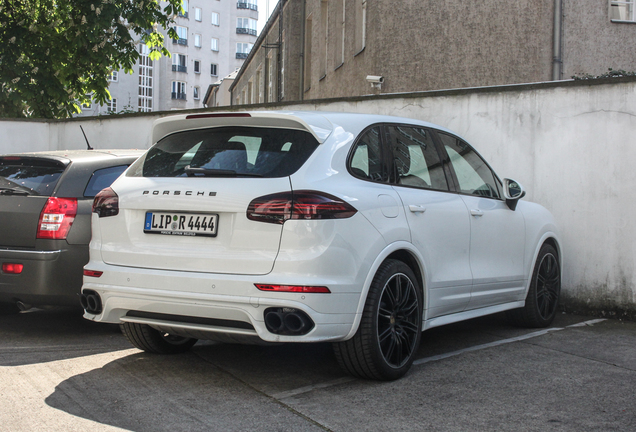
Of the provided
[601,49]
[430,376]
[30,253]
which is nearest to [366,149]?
[430,376]

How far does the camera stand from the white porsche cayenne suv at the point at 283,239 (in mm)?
4078

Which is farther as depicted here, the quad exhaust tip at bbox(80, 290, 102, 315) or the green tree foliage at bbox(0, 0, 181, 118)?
the green tree foliage at bbox(0, 0, 181, 118)

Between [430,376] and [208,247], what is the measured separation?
5.63 feet

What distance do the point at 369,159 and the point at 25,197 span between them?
2827 millimetres

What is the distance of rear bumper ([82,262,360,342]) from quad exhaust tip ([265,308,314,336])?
0.02m

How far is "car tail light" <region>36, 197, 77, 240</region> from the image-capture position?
18.6 ft

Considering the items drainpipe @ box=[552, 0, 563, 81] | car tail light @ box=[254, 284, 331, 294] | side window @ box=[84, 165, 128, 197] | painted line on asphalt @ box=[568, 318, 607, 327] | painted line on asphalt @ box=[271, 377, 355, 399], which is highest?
drainpipe @ box=[552, 0, 563, 81]

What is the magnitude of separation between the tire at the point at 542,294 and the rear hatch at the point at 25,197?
4134 mm

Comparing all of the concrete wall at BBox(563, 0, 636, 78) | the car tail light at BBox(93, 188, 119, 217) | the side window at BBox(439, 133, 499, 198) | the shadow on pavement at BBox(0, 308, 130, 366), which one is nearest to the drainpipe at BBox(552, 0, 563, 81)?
the concrete wall at BBox(563, 0, 636, 78)

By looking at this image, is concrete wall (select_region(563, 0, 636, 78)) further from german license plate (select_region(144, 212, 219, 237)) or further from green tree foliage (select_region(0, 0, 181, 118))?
german license plate (select_region(144, 212, 219, 237))

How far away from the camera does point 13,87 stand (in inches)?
679

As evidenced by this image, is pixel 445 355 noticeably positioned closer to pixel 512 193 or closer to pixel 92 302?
pixel 512 193

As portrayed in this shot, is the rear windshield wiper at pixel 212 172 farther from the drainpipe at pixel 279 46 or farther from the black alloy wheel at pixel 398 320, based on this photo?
the drainpipe at pixel 279 46

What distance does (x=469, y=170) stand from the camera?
596 centimetres
